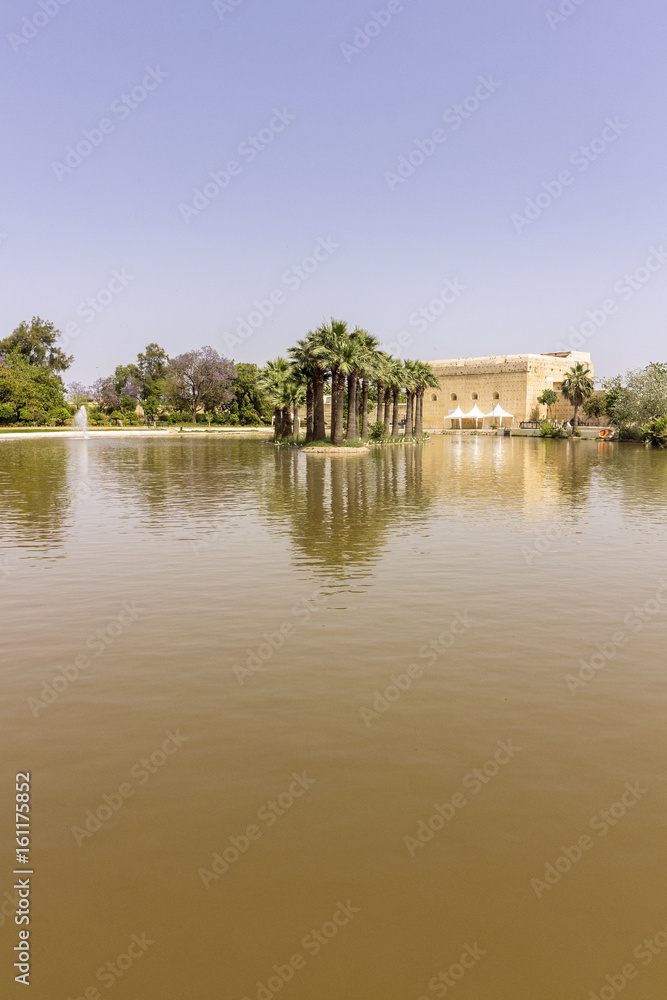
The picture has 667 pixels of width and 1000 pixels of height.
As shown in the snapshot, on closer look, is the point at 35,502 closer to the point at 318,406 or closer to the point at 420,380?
the point at 318,406

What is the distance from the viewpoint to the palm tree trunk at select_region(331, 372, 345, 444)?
47.0 metres

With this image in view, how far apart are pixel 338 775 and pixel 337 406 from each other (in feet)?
146

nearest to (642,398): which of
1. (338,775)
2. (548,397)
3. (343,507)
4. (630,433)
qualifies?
(630,433)

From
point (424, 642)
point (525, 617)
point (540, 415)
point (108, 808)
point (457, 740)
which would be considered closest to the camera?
point (108, 808)

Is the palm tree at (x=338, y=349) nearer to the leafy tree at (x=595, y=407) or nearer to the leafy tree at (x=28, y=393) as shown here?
the leafy tree at (x=28, y=393)

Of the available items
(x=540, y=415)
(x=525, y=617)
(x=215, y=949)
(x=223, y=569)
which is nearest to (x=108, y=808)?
(x=215, y=949)

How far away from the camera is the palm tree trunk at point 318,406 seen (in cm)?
4768

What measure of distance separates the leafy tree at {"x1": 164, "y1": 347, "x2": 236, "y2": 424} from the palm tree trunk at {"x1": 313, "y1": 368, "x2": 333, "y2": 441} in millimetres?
55024

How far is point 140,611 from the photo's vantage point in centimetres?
955

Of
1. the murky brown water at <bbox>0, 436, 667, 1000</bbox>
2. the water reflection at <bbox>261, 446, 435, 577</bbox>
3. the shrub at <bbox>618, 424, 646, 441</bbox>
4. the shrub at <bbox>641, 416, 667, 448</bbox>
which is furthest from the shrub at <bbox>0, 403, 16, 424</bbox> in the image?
the murky brown water at <bbox>0, 436, 667, 1000</bbox>

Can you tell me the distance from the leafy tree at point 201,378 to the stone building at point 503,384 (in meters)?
37.0

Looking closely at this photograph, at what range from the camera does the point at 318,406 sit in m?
49.7

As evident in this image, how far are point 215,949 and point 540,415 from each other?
114 m

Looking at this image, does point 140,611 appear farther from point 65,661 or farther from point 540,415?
point 540,415
